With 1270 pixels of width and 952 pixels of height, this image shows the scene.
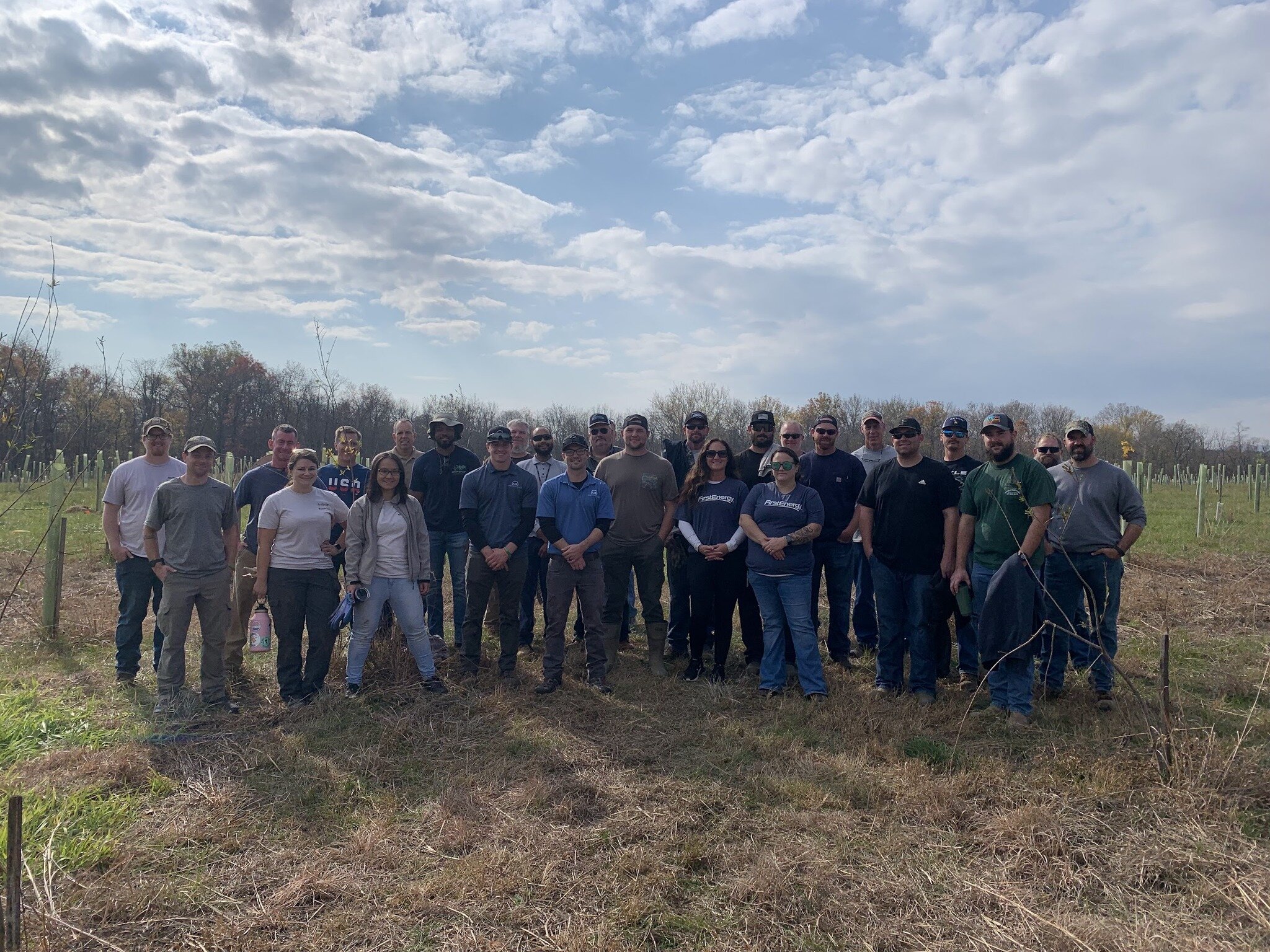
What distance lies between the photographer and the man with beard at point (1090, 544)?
5.88 metres

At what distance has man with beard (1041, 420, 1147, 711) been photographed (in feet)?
19.3

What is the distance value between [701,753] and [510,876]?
1745 millimetres

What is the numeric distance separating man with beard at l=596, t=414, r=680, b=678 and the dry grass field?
835 mm

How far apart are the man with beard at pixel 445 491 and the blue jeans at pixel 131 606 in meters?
2.26

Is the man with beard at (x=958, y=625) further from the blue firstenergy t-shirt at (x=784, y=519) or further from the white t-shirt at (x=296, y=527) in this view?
the white t-shirt at (x=296, y=527)

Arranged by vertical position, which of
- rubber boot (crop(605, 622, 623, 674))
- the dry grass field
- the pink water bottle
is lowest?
the dry grass field

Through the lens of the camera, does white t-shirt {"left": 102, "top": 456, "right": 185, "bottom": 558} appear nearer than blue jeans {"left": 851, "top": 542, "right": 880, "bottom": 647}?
Yes

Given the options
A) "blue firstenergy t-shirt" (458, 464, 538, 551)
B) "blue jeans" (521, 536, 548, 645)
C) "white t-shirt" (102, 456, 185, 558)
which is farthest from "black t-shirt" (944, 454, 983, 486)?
"white t-shirt" (102, 456, 185, 558)

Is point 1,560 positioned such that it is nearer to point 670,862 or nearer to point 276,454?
point 276,454

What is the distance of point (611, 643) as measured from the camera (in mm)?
6938

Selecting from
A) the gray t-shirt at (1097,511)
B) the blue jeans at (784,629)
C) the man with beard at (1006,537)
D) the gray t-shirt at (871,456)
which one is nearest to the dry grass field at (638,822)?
the blue jeans at (784,629)

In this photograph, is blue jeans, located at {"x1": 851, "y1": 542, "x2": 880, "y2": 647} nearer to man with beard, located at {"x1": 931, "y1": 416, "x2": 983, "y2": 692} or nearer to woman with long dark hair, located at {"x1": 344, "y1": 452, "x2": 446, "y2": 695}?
man with beard, located at {"x1": 931, "y1": 416, "x2": 983, "y2": 692}

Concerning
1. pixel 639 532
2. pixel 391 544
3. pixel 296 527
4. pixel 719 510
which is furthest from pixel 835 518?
pixel 296 527

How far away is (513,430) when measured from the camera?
27.1 ft
